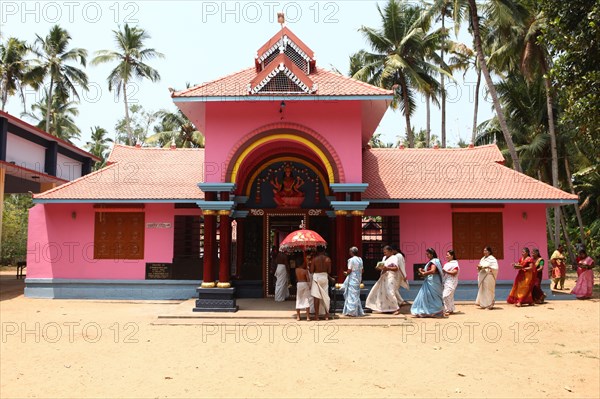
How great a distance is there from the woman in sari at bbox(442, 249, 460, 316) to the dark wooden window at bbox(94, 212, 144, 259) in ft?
28.1

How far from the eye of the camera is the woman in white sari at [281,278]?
13.5 metres

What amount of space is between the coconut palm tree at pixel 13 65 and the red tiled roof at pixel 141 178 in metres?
19.5

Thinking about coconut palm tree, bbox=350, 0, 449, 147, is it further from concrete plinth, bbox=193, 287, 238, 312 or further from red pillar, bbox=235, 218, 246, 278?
concrete plinth, bbox=193, 287, 238, 312

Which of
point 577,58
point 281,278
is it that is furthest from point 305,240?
point 577,58

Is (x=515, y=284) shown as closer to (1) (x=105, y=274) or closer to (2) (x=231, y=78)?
(2) (x=231, y=78)

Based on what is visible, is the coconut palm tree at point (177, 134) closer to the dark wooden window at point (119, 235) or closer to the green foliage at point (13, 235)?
the green foliage at point (13, 235)

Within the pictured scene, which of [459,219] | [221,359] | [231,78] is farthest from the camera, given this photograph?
[459,219]

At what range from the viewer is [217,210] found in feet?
40.7

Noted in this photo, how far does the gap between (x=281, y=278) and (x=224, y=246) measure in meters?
1.89

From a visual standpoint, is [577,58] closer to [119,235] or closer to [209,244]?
[209,244]

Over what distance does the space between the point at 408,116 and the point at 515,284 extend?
14.8m

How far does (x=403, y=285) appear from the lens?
A: 40.3 feet

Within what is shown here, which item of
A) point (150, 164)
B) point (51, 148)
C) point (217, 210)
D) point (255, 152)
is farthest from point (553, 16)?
point (51, 148)

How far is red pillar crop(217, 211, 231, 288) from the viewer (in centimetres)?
1231
